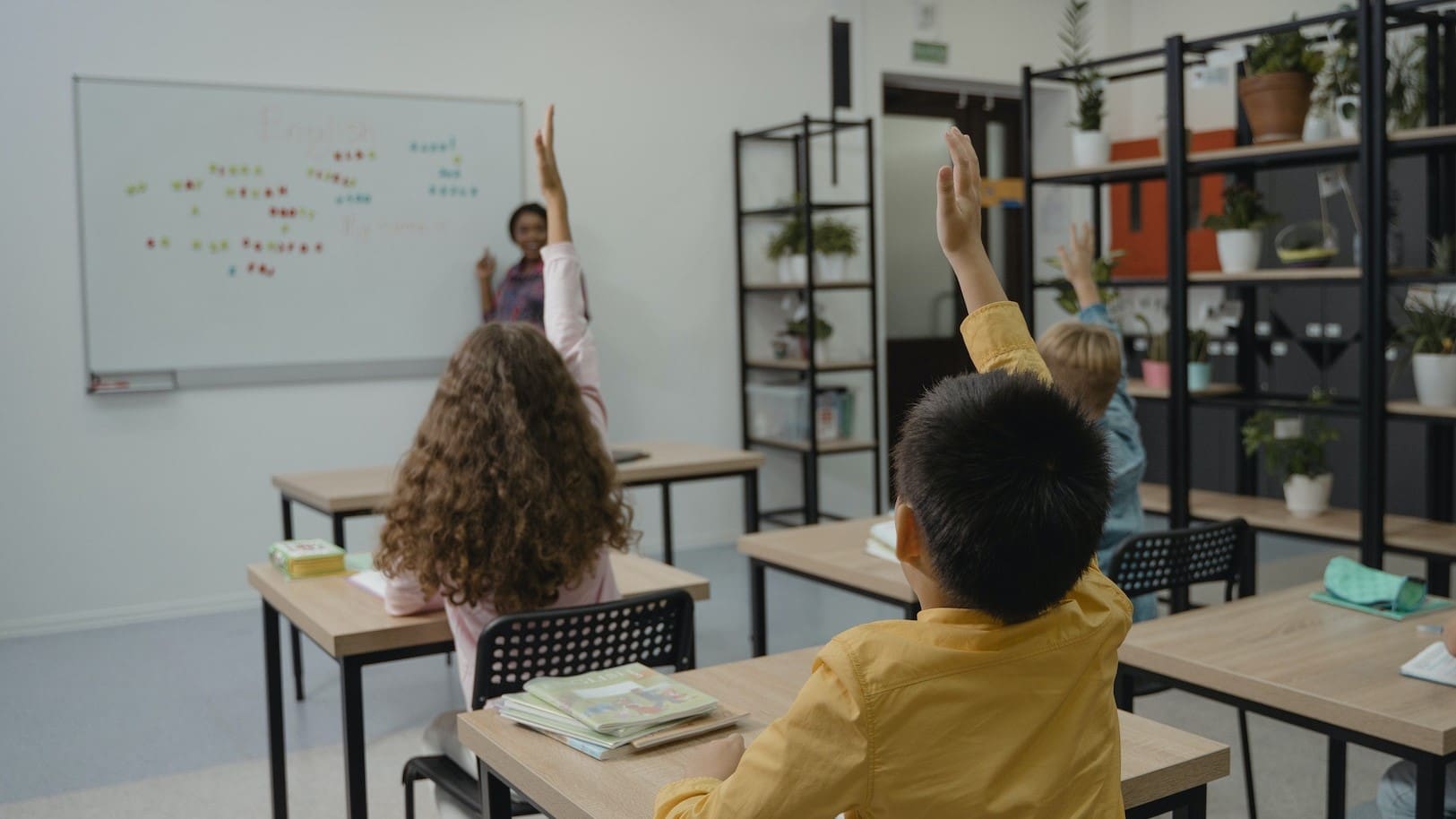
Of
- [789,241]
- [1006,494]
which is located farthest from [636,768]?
[789,241]

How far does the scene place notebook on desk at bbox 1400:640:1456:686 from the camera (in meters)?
1.67

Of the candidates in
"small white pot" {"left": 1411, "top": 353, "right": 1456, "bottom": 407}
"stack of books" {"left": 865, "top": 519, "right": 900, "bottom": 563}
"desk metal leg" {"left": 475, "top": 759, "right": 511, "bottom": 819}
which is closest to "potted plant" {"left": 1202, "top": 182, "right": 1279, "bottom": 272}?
"small white pot" {"left": 1411, "top": 353, "right": 1456, "bottom": 407}

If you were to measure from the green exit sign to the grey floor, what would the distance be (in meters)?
2.96

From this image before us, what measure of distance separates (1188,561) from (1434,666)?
829 mm

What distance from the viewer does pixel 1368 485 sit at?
3521 millimetres

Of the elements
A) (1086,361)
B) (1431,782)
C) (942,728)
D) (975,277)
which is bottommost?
(1431,782)

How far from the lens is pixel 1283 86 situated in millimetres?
3822

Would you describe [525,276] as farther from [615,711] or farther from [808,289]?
[615,711]

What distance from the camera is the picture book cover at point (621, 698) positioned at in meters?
1.42

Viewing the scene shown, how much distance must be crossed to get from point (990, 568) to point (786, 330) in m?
5.02

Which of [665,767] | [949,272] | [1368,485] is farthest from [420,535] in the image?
[949,272]

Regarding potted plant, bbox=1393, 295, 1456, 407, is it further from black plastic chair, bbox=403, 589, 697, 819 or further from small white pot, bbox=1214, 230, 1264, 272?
black plastic chair, bbox=403, 589, 697, 819

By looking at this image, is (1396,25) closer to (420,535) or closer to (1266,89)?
(1266,89)

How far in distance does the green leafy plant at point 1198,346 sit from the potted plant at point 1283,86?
65 centimetres
